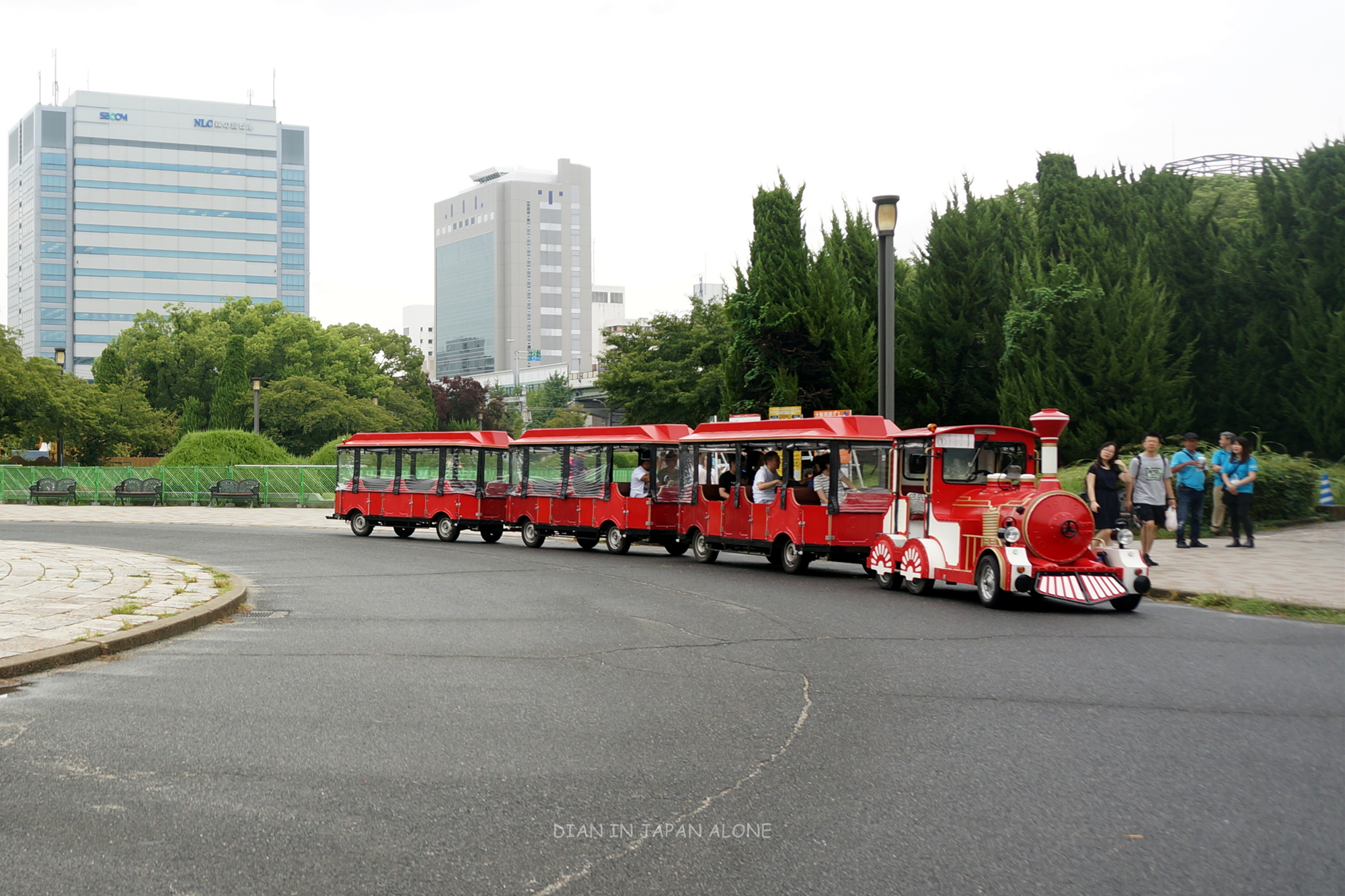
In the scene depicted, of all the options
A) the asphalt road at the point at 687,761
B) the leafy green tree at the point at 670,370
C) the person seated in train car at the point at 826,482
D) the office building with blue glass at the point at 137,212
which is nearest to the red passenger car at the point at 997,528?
the asphalt road at the point at 687,761

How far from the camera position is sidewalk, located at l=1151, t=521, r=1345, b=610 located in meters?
13.2

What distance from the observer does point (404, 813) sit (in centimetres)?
508

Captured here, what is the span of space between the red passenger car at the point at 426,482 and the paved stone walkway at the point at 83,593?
888cm

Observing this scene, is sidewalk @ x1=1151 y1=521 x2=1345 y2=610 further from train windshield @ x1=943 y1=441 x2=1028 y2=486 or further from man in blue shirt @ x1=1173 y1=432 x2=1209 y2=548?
train windshield @ x1=943 y1=441 x2=1028 y2=486

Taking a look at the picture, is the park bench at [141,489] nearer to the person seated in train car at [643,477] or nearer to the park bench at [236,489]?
the park bench at [236,489]

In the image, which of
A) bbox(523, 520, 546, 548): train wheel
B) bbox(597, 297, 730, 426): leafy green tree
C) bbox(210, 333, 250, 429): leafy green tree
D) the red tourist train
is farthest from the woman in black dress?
bbox(210, 333, 250, 429): leafy green tree

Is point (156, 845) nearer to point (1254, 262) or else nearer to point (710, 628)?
point (710, 628)

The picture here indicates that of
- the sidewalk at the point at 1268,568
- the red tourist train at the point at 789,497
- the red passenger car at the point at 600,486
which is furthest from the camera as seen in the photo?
the red passenger car at the point at 600,486

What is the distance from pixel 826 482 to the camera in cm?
1770

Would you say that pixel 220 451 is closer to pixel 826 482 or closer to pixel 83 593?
pixel 826 482

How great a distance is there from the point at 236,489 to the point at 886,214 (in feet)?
106

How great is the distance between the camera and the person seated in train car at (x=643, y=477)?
73.5 ft

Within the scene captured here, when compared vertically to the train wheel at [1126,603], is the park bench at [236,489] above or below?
above

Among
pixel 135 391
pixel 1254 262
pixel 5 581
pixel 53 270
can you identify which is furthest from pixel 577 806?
pixel 53 270
